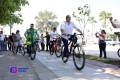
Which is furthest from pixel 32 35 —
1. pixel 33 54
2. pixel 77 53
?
pixel 77 53

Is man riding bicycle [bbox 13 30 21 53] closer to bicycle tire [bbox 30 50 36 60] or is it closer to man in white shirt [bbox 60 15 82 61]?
bicycle tire [bbox 30 50 36 60]

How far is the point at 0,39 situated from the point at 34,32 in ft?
37.9

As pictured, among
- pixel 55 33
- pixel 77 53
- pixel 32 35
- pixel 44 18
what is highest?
pixel 44 18

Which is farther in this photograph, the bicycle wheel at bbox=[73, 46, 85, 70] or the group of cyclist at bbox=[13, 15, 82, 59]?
the group of cyclist at bbox=[13, 15, 82, 59]

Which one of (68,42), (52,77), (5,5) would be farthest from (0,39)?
(52,77)

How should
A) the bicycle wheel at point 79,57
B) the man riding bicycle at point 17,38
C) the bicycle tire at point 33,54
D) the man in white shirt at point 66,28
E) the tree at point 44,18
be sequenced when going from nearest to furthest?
the bicycle wheel at point 79,57, the man in white shirt at point 66,28, the bicycle tire at point 33,54, the man riding bicycle at point 17,38, the tree at point 44,18

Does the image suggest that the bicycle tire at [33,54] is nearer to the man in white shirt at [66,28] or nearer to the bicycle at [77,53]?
the man in white shirt at [66,28]

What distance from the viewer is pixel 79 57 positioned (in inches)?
384

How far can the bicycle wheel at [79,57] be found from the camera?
9.42 m

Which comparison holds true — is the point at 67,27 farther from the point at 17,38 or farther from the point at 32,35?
the point at 17,38

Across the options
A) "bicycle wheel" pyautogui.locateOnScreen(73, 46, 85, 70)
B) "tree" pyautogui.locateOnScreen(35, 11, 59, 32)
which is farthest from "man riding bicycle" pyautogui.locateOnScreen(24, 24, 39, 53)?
"tree" pyautogui.locateOnScreen(35, 11, 59, 32)

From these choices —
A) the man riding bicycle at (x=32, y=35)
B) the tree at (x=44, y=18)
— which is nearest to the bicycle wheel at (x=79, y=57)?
the man riding bicycle at (x=32, y=35)

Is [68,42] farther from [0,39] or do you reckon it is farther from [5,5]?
[0,39]

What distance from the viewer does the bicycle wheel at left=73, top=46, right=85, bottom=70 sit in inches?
371
